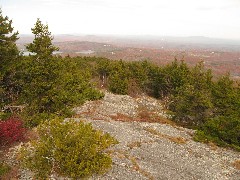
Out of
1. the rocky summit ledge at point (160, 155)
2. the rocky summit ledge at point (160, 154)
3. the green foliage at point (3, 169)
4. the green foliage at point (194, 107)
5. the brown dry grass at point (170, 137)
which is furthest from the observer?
the green foliage at point (194, 107)

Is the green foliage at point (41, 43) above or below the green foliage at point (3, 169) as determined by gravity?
above

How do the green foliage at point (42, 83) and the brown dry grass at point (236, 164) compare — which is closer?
the brown dry grass at point (236, 164)

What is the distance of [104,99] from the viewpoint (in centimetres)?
4978

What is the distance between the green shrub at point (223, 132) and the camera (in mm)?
29078

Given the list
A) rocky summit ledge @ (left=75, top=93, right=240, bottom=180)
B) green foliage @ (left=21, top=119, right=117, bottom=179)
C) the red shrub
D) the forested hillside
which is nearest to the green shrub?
the forested hillside

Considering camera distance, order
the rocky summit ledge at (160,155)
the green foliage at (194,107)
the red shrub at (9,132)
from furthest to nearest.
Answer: the green foliage at (194,107) → the red shrub at (9,132) → the rocky summit ledge at (160,155)

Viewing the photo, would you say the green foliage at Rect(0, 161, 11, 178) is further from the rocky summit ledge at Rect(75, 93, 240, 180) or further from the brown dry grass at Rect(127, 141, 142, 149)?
the brown dry grass at Rect(127, 141, 142, 149)

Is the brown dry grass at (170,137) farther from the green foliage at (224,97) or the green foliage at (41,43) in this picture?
the green foliage at (41,43)

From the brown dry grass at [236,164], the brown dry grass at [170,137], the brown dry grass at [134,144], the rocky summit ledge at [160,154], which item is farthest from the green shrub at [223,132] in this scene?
the brown dry grass at [134,144]

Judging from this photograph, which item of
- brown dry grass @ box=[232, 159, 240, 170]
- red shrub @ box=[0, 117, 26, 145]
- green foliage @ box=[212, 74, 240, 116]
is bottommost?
brown dry grass @ box=[232, 159, 240, 170]

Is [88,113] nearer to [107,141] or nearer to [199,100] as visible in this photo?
[199,100]

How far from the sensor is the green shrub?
29.1m

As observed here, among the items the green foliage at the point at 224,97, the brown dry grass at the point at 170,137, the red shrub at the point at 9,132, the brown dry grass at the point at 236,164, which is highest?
the green foliage at the point at 224,97

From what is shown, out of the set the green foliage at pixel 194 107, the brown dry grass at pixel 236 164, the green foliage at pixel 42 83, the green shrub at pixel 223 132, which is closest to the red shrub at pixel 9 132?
the green foliage at pixel 42 83
